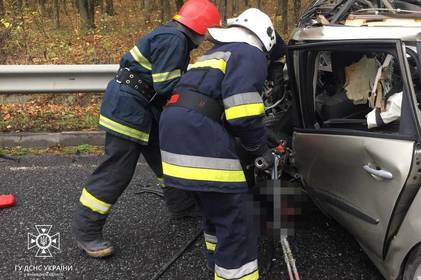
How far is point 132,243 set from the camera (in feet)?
10.3

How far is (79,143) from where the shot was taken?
16.1 ft

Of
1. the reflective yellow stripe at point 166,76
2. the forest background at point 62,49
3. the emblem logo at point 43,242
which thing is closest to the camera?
the reflective yellow stripe at point 166,76

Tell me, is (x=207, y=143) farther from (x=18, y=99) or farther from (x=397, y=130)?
(x=18, y=99)

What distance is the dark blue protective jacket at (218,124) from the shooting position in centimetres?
219

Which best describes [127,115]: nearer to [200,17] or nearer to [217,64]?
[200,17]

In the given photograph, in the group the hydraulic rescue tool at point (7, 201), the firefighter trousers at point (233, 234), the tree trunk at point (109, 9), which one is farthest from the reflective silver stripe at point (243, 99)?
the tree trunk at point (109, 9)

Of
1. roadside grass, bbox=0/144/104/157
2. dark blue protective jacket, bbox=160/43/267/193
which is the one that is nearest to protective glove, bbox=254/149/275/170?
dark blue protective jacket, bbox=160/43/267/193

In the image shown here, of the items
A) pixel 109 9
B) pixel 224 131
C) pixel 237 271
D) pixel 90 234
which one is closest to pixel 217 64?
pixel 224 131

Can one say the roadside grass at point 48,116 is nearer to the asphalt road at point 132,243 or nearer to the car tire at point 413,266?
the asphalt road at point 132,243

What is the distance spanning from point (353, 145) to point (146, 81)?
1.29 m

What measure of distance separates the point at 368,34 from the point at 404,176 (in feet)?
2.47

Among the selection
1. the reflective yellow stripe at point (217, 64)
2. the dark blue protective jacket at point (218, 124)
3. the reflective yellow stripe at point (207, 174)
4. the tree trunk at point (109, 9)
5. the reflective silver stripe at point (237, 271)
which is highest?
the reflective yellow stripe at point (217, 64)

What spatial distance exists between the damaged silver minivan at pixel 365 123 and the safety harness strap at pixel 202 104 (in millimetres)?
701

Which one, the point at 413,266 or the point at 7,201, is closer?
the point at 413,266
